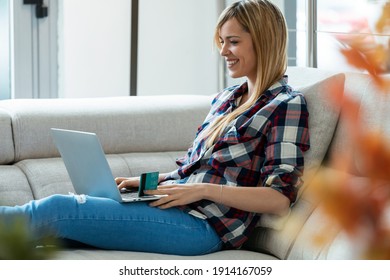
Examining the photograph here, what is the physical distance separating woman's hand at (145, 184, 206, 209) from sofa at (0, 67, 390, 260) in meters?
0.13

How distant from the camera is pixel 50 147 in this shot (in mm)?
2291

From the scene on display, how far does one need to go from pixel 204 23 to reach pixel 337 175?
374cm

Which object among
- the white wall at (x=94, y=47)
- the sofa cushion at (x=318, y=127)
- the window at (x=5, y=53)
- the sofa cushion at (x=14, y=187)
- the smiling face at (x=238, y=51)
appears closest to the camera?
the sofa cushion at (x=318, y=127)

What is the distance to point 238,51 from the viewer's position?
189 cm

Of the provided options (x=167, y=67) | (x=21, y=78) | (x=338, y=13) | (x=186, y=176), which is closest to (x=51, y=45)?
(x=21, y=78)

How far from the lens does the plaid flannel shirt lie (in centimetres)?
175

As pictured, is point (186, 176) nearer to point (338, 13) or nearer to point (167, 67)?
point (338, 13)

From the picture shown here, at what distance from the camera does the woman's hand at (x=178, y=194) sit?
1.75 meters

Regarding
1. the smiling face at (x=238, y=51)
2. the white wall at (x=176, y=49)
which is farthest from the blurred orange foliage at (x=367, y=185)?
the white wall at (x=176, y=49)

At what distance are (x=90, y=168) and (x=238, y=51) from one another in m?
0.50

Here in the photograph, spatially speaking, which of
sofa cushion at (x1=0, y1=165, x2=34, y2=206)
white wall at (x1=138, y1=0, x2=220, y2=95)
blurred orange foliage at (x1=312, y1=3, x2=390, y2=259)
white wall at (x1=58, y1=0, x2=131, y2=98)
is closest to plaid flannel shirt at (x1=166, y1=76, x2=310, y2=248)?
sofa cushion at (x1=0, y1=165, x2=34, y2=206)

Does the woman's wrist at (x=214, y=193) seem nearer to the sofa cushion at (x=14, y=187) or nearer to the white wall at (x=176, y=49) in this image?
the sofa cushion at (x=14, y=187)

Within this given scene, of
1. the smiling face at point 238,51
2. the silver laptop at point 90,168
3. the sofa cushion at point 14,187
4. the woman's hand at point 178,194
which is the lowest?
the sofa cushion at point 14,187

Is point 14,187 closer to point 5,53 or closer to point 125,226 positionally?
point 125,226
